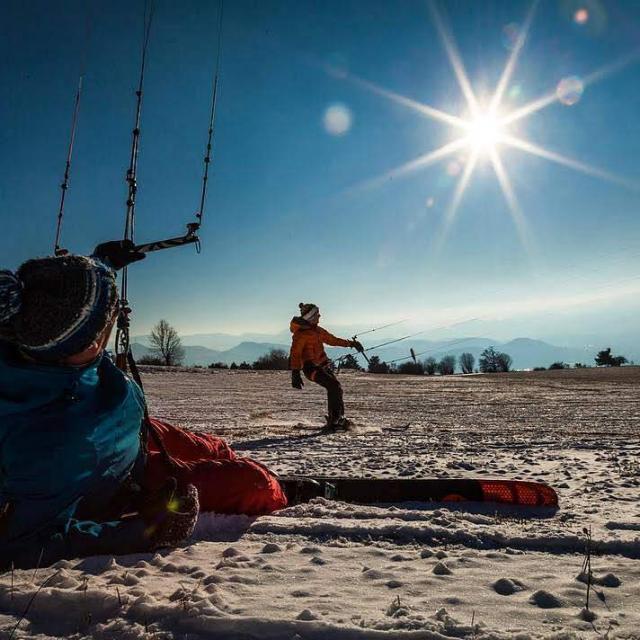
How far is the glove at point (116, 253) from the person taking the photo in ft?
9.93

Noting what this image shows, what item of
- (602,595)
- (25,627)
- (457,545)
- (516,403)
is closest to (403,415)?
(516,403)

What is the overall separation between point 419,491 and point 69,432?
2547mm

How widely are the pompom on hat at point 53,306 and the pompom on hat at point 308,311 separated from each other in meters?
6.91

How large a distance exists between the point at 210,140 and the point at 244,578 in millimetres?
6461

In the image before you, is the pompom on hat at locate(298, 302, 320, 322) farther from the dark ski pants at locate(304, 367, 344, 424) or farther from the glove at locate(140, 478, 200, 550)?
the glove at locate(140, 478, 200, 550)

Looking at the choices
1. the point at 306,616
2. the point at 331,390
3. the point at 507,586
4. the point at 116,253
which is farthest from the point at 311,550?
the point at 331,390

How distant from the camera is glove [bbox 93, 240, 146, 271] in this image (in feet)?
9.93

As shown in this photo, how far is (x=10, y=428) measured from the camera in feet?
7.04

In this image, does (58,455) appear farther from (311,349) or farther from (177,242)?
(311,349)

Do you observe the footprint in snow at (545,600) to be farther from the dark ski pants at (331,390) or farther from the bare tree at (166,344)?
the bare tree at (166,344)

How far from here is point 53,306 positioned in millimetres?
2105

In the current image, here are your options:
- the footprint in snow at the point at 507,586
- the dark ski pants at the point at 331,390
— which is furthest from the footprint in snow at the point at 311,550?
the dark ski pants at the point at 331,390

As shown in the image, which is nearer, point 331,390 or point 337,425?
point 337,425

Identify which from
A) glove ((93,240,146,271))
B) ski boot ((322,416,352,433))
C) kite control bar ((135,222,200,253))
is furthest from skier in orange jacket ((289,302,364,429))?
glove ((93,240,146,271))
